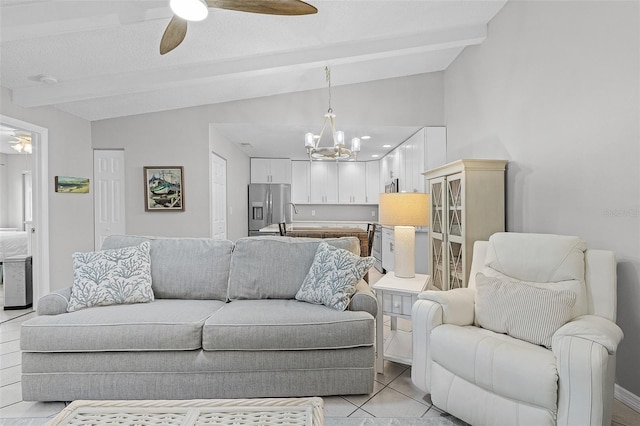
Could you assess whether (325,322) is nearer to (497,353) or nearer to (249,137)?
(497,353)

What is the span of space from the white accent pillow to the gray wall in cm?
62

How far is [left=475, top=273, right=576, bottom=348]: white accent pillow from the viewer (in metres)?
1.76

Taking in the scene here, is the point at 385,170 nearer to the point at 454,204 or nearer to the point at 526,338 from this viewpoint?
the point at 454,204

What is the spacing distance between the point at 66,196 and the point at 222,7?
3.65 meters

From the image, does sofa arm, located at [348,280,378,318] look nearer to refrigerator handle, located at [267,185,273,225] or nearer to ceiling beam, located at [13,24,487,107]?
ceiling beam, located at [13,24,487,107]

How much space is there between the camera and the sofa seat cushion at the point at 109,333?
1.98 metres

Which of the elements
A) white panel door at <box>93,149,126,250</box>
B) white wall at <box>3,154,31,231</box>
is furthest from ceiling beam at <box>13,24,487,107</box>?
white wall at <box>3,154,31,231</box>

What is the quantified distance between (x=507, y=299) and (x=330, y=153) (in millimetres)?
A: 2495

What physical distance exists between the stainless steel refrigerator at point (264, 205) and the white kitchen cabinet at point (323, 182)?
76 cm

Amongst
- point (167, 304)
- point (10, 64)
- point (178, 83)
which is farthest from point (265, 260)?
point (10, 64)

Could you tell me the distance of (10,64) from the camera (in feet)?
10.1

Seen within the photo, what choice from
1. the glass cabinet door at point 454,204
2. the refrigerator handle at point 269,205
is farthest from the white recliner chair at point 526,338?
the refrigerator handle at point 269,205

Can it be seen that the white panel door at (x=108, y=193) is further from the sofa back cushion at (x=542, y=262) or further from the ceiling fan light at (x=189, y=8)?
the sofa back cushion at (x=542, y=262)

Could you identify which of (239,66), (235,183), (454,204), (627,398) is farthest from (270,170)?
(627,398)
